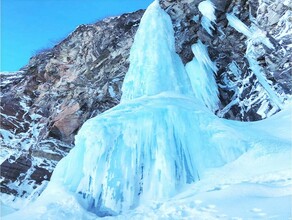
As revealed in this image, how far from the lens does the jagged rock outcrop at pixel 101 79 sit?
1216 centimetres

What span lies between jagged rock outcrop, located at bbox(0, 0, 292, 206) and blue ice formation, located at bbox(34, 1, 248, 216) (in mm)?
4557

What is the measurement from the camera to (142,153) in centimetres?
689

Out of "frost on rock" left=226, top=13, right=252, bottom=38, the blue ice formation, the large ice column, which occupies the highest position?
"frost on rock" left=226, top=13, right=252, bottom=38

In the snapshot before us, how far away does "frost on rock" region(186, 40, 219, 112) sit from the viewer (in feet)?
39.7

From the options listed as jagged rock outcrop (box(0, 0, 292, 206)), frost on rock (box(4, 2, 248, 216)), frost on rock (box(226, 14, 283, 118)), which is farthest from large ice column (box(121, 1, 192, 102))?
frost on rock (box(226, 14, 283, 118))

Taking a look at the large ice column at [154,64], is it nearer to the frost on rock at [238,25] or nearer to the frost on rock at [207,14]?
the frost on rock at [207,14]

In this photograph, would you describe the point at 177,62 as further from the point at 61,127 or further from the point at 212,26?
the point at 61,127

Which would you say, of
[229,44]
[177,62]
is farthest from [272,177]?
[229,44]

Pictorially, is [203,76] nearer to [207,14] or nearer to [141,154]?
[207,14]

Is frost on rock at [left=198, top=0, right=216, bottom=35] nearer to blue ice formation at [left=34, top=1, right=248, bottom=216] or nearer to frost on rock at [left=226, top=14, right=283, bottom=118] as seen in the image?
frost on rock at [left=226, top=14, right=283, bottom=118]

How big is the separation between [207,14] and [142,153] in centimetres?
952


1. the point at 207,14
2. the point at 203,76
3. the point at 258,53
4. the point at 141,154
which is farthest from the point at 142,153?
the point at 207,14

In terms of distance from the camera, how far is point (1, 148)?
13.3 metres

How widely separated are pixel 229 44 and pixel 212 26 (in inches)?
46.7
